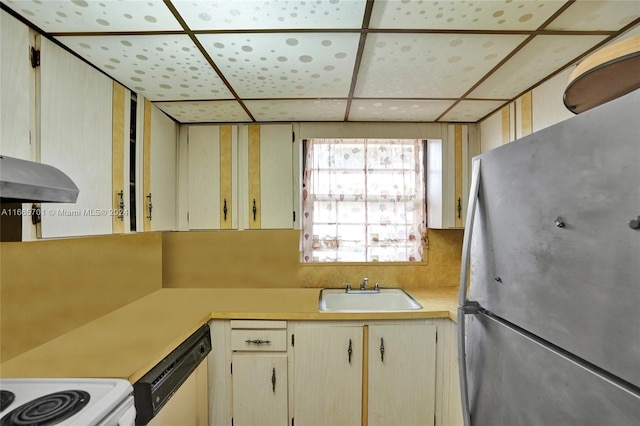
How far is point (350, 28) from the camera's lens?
113 cm

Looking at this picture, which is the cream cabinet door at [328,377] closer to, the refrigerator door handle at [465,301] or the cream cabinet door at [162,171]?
the refrigerator door handle at [465,301]

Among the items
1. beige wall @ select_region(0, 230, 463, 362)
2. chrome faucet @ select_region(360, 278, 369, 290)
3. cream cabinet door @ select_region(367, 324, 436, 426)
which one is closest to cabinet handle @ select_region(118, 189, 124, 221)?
beige wall @ select_region(0, 230, 463, 362)

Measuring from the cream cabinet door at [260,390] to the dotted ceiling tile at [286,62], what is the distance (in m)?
1.63

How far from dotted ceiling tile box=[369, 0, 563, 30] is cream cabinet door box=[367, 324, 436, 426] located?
5.22ft

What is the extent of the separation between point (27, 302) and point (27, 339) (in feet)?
0.55

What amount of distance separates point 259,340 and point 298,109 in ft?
5.12

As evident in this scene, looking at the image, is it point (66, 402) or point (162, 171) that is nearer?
point (66, 402)

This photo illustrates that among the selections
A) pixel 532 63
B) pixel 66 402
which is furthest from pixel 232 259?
pixel 532 63

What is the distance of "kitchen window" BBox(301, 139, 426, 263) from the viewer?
94.8 inches

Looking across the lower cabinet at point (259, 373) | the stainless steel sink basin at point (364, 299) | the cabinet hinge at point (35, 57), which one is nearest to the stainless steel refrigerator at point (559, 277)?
the lower cabinet at point (259, 373)

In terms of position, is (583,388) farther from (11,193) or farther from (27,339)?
(27,339)

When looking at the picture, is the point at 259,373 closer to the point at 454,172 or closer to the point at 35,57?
the point at 35,57

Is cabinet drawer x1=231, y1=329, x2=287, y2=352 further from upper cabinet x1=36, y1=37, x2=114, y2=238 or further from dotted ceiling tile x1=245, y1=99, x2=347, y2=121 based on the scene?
dotted ceiling tile x1=245, y1=99, x2=347, y2=121

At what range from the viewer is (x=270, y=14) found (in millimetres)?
1056
